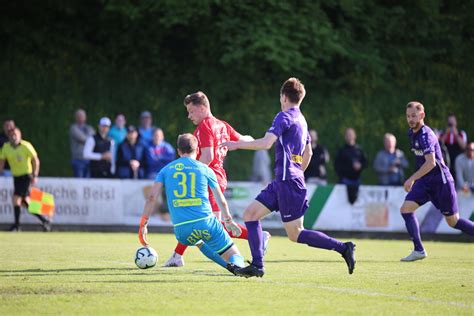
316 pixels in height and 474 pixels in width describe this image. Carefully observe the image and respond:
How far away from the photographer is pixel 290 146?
10.7 m

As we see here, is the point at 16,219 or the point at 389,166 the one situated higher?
the point at 389,166

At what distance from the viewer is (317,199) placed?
2275 centimetres

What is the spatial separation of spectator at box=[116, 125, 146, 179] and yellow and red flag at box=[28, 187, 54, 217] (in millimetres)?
1838

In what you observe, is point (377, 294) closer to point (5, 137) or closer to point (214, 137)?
point (214, 137)

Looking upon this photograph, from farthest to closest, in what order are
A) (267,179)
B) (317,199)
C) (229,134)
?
(267,179) → (317,199) → (229,134)

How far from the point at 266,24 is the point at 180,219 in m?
18.3

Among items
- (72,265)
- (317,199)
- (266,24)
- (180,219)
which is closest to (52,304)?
(180,219)

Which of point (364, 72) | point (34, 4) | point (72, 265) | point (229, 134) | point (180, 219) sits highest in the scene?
point (34, 4)

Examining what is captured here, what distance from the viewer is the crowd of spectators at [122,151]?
22578mm

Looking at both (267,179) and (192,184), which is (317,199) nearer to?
(267,179)

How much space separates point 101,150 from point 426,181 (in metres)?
10.3

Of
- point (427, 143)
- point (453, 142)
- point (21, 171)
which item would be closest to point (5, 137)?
point (21, 171)

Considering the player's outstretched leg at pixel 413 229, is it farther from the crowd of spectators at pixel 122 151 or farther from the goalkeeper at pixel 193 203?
the crowd of spectators at pixel 122 151

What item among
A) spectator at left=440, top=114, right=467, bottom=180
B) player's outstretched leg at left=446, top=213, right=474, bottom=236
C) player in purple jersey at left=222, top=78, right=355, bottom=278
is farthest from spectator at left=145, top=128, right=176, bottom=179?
player in purple jersey at left=222, top=78, right=355, bottom=278
